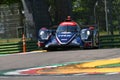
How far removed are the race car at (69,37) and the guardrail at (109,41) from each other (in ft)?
4.90

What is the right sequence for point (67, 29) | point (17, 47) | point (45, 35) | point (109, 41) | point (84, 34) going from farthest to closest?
1. point (17, 47)
2. point (109, 41)
3. point (45, 35)
4. point (67, 29)
5. point (84, 34)

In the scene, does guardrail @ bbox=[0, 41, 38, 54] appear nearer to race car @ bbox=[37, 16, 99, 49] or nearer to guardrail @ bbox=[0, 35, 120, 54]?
guardrail @ bbox=[0, 35, 120, 54]

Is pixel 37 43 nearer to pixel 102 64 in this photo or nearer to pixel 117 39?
pixel 117 39

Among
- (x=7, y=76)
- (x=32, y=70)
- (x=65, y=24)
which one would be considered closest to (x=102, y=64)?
(x=32, y=70)

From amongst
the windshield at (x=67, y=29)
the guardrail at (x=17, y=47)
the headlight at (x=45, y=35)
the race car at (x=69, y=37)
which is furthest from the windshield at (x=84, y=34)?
the guardrail at (x=17, y=47)

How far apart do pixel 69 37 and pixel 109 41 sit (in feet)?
11.0

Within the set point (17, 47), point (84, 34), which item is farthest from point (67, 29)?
point (17, 47)

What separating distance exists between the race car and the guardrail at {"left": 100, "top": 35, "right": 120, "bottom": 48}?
1495 millimetres

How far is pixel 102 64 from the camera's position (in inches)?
640

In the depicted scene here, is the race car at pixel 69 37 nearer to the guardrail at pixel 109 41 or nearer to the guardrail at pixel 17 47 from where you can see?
the guardrail at pixel 109 41

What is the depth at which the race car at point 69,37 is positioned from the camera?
24.9 m

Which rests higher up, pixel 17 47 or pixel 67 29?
pixel 67 29

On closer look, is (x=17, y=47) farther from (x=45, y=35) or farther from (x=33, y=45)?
(x=45, y=35)

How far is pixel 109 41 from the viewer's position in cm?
2725
